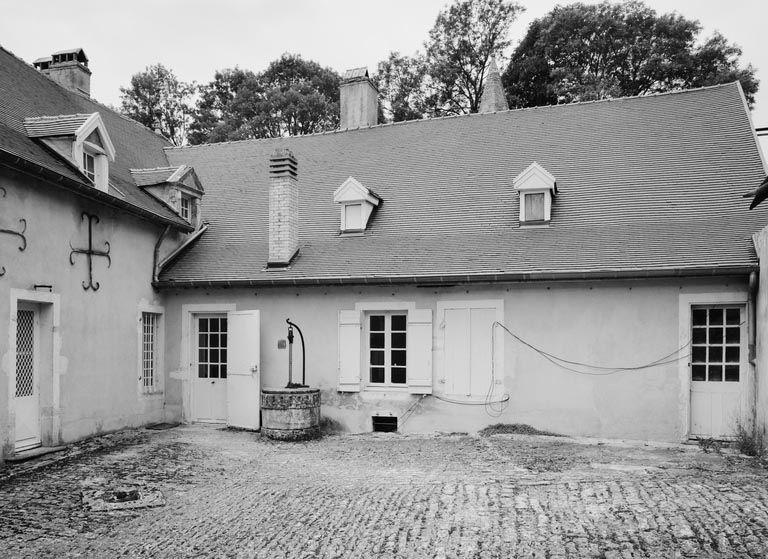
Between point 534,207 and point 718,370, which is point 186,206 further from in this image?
point 718,370

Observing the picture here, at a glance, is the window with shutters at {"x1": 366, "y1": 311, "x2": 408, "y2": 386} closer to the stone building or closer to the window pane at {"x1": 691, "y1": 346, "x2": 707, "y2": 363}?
the stone building

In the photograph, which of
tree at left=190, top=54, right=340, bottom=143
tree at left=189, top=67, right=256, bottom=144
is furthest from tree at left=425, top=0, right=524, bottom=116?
tree at left=189, top=67, right=256, bottom=144

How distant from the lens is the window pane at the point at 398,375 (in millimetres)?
12031

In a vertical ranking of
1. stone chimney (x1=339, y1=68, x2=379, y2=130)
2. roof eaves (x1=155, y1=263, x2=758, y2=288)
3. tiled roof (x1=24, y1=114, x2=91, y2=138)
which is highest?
stone chimney (x1=339, y1=68, x2=379, y2=130)

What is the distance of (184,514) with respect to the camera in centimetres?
699

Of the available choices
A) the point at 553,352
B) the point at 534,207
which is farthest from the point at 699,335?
the point at 534,207

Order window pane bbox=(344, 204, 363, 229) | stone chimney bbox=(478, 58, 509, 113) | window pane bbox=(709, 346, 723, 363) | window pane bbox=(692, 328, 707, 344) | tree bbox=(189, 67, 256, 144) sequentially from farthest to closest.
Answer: tree bbox=(189, 67, 256, 144)
stone chimney bbox=(478, 58, 509, 113)
window pane bbox=(344, 204, 363, 229)
window pane bbox=(692, 328, 707, 344)
window pane bbox=(709, 346, 723, 363)

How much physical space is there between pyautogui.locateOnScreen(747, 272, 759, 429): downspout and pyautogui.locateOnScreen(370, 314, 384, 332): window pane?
232 inches

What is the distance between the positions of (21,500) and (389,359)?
6265mm

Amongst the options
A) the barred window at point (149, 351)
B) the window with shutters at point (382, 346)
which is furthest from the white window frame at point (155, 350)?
the window with shutters at point (382, 346)

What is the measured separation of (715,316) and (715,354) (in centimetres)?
59

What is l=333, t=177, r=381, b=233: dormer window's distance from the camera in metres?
13.1

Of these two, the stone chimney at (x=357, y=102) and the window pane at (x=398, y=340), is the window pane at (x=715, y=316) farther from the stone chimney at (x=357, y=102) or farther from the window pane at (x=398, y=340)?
the stone chimney at (x=357, y=102)

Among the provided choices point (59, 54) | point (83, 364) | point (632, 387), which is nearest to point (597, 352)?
point (632, 387)
